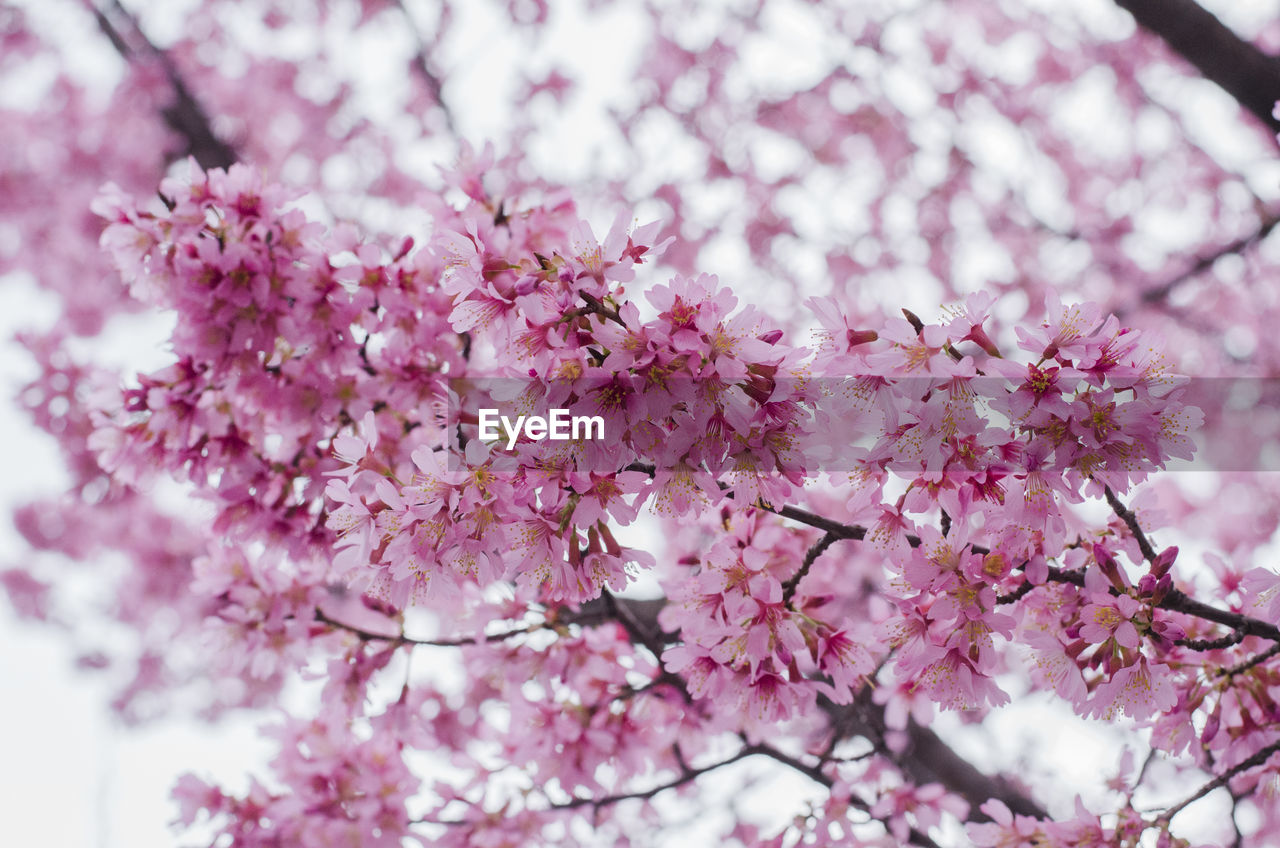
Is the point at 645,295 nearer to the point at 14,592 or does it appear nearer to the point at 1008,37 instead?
the point at 1008,37

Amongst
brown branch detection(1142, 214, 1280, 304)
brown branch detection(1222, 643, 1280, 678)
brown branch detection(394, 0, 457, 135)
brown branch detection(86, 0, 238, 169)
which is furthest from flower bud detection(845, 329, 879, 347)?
brown branch detection(86, 0, 238, 169)

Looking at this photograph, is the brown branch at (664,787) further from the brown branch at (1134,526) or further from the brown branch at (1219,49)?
the brown branch at (1219,49)

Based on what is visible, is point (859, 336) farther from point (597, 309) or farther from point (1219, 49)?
point (1219, 49)

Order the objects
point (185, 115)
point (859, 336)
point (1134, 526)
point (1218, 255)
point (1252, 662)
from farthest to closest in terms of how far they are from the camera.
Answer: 1. point (185, 115)
2. point (1218, 255)
3. point (1252, 662)
4. point (1134, 526)
5. point (859, 336)

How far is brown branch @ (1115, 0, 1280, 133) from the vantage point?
2762 mm

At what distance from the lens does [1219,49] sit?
278 cm

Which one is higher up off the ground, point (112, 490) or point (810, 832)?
point (112, 490)

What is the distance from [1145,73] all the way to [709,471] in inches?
280

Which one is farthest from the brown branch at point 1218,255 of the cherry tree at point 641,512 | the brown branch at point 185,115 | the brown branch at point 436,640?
the brown branch at point 185,115

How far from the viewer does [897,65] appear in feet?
21.9

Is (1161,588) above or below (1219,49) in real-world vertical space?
below

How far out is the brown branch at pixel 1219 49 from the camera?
276 cm

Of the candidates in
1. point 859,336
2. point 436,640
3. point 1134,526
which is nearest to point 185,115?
point 436,640

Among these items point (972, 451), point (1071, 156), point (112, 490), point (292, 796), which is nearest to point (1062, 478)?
point (972, 451)
